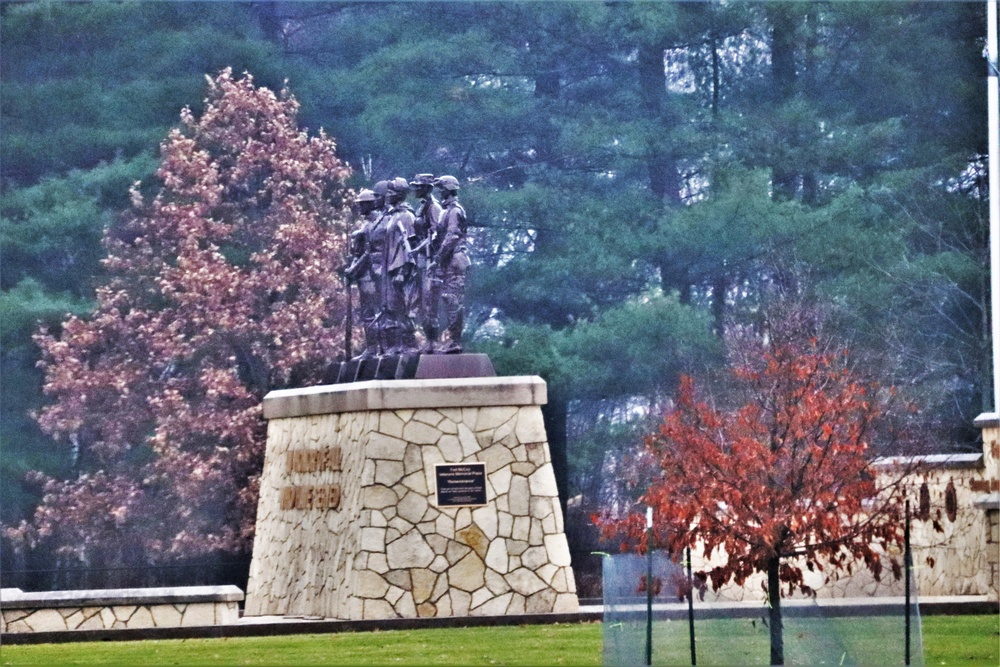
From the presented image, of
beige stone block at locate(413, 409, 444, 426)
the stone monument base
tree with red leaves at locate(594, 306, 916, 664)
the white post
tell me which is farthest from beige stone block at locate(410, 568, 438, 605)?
the white post

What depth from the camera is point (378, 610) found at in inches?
758

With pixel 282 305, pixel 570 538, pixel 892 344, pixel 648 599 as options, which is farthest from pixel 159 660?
pixel 892 344

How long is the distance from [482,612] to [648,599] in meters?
6.92

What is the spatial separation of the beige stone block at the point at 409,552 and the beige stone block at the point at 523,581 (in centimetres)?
78

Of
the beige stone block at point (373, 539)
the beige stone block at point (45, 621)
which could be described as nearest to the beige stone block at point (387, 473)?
the beige stone block at point (373, 539)

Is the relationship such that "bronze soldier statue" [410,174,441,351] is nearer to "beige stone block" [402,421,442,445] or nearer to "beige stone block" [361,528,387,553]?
"beige stone block" [402,421,442,445]

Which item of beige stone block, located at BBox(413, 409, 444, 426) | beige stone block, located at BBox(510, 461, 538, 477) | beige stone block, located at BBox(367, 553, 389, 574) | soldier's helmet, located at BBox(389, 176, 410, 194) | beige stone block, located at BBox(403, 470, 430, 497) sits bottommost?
beige stone block, located at BBox(367, 553, 389, 574)

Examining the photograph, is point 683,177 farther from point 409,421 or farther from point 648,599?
point 648,599

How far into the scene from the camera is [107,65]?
33.5m

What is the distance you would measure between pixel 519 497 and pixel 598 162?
15.2 m

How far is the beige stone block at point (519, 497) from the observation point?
65.1 feet

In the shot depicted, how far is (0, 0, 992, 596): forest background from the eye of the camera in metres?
32.2

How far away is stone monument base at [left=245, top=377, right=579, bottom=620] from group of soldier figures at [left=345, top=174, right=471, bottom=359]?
0.91 meters

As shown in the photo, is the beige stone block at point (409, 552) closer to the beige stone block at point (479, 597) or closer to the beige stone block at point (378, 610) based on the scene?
the beige stone block at point (378, 610)
